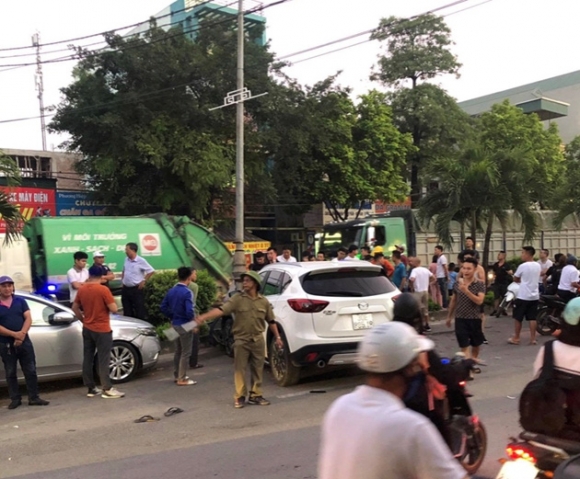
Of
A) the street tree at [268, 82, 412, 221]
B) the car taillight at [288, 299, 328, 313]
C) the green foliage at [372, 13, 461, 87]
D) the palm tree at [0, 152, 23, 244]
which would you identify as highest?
the green foliage at [372, 13, 461, 87]

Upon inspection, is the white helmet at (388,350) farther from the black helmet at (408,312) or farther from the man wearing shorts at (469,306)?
the man wearing shorts at (469,306)

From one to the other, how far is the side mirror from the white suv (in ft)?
9.43

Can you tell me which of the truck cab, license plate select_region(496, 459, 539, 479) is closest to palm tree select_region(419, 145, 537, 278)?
the truck cab

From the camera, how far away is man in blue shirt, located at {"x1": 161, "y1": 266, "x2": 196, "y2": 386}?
830 centimetres

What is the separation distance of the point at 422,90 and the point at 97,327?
2979 centimetres

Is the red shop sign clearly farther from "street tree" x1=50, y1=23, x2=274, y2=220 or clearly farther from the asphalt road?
the asphalt road

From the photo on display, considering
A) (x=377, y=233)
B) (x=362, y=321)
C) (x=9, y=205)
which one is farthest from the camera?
(x=377, y=233)

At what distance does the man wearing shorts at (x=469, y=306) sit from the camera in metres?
7.92

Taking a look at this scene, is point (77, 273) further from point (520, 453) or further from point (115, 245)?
point (520, 453)

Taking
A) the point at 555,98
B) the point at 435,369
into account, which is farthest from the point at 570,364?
the point at 555,98

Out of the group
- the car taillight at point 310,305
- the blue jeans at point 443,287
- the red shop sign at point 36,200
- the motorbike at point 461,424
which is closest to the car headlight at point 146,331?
the car taillight at point 310,305

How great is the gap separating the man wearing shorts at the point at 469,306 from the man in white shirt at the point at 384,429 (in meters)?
6.07

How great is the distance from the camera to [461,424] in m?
4.23

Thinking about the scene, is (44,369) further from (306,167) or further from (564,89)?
(564,89)
